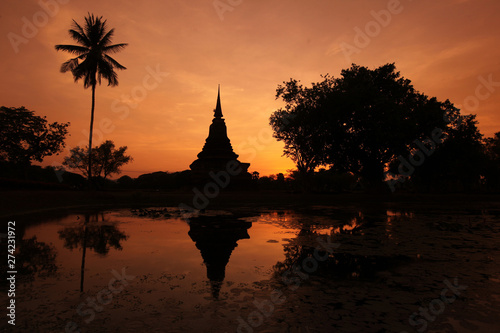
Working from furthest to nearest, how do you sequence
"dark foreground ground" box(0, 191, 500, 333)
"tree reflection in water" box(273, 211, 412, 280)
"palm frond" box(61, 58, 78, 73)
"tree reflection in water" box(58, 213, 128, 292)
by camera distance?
"palm frond" box(61, 58, 78, 73) → "tree reflection in water" box(58, 213, 128, 292) → "tree reflection in water" box(273, 211, 412, 280) → "dark foreground ground" box(0, 191, 500, 333)

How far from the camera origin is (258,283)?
5.44m

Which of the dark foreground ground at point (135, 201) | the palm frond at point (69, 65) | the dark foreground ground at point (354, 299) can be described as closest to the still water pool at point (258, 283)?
the dark foreground ground at point (354, 299)

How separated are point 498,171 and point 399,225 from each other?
5497cm

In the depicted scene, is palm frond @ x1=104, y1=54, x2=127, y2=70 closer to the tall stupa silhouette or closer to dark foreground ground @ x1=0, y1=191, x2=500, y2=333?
the tall stupa silhouette

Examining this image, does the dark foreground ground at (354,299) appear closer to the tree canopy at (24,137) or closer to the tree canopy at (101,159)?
the tree canopy at (24,137)

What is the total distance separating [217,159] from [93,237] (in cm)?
3751

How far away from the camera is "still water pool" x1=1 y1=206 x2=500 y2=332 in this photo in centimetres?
384

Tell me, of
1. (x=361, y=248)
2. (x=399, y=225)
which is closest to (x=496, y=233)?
(x=399, y=225)

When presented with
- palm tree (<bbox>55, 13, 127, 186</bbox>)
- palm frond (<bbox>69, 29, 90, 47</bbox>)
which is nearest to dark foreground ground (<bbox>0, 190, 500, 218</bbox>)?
palm tree (<bbox>55, 13, 127, 186</bbox>)

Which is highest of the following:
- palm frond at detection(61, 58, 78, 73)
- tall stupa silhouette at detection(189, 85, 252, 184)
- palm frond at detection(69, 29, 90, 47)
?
palm frond at detection(69, 29, 90, 47)

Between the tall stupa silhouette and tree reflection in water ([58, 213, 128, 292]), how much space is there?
106 ft

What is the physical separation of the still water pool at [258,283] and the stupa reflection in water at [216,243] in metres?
0.05

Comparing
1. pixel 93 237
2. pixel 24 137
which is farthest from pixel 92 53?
pixel 93 237

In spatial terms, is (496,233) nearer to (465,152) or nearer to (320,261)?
(320,261)
